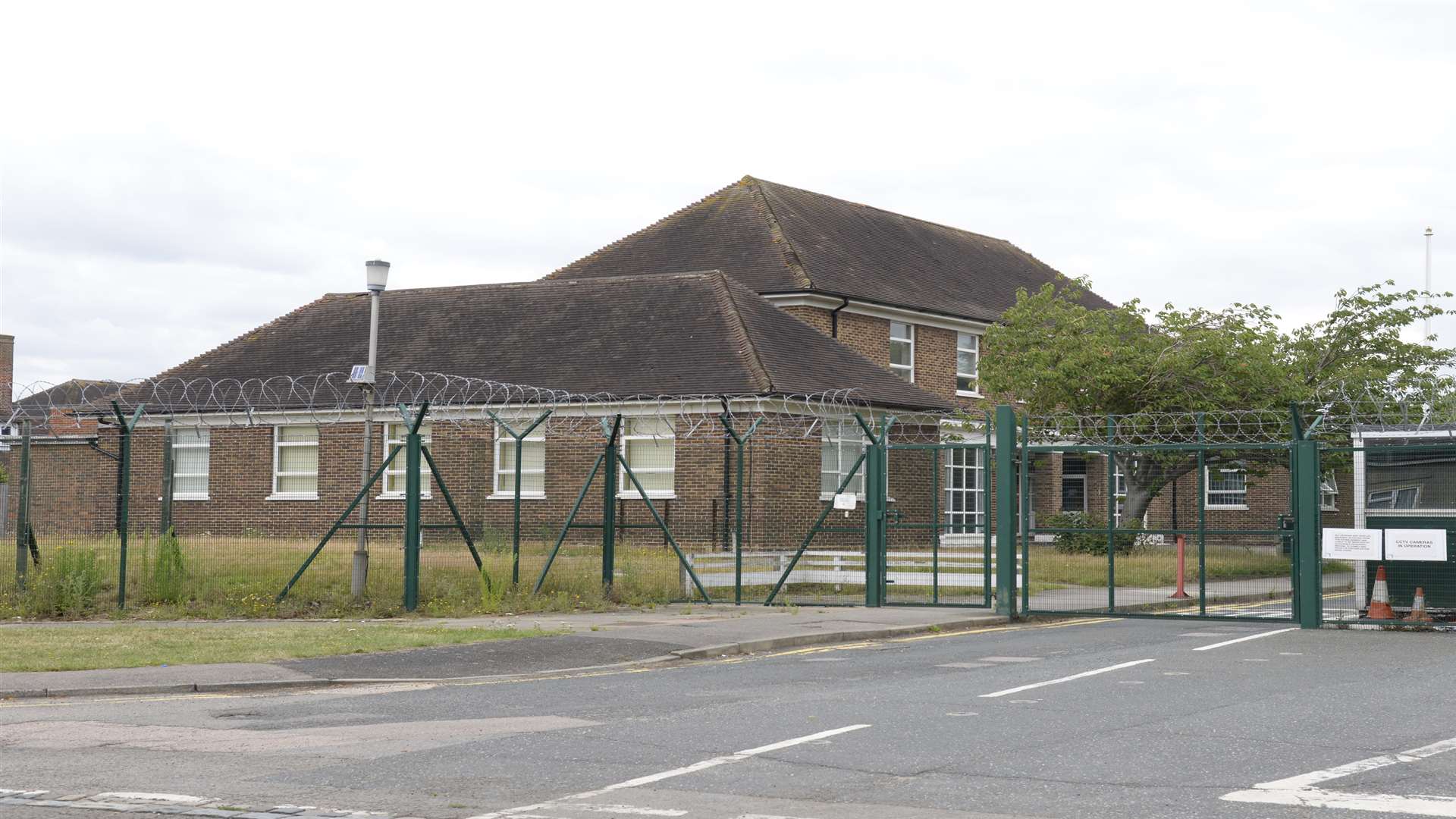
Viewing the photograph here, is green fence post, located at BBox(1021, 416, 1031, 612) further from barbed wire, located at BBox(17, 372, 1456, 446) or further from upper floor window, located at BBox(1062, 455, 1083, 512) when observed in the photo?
upper floor window, located at BBox(1062, 455, 1083, 512)

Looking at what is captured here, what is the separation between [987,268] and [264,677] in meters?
37.3

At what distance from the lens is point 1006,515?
813 inches

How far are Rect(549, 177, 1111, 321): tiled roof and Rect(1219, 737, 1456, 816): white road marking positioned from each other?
2944cm

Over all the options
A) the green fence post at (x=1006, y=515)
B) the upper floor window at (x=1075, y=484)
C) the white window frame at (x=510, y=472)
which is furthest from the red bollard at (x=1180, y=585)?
the upper floor window at (x=1075, y=484)

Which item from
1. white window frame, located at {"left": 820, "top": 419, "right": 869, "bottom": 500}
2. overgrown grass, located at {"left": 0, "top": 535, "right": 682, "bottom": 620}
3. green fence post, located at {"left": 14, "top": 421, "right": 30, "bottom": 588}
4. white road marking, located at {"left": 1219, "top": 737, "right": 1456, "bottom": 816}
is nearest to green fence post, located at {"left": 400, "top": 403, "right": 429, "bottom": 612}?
overgrown grass, located at {"left": 0, "top": 535, "right": 682, "bottom": 620}

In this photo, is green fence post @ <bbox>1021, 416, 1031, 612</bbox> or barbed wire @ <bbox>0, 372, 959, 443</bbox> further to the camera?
barbed wire @ <bbox>0, 372, 959, 443</bbox>

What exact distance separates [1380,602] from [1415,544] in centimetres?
94

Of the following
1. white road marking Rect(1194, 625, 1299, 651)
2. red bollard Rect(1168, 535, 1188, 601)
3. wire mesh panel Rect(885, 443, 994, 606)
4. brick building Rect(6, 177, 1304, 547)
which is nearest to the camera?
white road marking Rect(1194, 625, 1299, 651)

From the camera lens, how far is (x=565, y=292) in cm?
3788

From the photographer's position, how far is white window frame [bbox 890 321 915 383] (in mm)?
40281

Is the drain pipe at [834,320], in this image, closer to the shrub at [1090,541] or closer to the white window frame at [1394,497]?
the shrub at [1090,541]

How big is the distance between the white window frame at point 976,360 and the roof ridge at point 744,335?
8.16m

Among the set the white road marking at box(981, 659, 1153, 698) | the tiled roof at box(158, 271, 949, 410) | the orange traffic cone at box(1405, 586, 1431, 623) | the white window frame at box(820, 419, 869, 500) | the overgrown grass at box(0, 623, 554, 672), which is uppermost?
the tiled roof at box(158, 271, 949, 410)

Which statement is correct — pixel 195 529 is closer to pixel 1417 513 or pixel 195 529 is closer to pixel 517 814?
pixel 1417 513
